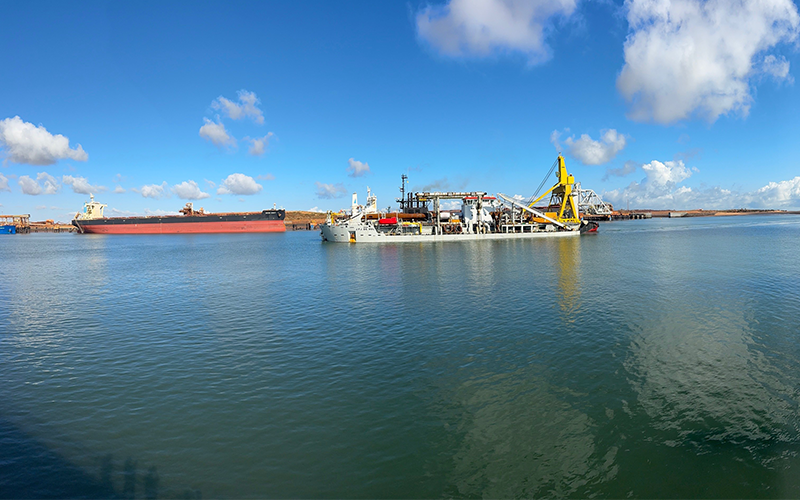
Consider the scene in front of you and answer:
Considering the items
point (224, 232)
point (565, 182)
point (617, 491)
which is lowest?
point (617, 491)

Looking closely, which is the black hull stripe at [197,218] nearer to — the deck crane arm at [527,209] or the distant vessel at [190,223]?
the distant vessel at [190,223]

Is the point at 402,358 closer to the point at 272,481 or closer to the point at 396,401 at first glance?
the point at 396,401

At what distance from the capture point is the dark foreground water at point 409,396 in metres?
9.85

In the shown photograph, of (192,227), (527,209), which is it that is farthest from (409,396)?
(192,227)

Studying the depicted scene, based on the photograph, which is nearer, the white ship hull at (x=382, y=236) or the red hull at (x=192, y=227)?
the white ship hull at (x=382, y=236)

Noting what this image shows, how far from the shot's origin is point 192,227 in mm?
153625

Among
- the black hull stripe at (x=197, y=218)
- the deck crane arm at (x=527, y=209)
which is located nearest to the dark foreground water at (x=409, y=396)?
the deck crane arm at (x=527, y=209)

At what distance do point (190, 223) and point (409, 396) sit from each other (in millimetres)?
163396

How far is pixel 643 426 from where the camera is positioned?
11789 millimetres

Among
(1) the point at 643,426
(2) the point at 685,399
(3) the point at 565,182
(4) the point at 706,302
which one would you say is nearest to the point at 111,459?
(1) the point at 643,426

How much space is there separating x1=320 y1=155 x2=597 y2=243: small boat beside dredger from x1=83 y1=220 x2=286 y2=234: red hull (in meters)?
64.5

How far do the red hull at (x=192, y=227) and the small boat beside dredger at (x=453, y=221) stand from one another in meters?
64.5

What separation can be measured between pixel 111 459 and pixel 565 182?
372ft

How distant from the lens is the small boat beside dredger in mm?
93125
